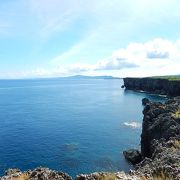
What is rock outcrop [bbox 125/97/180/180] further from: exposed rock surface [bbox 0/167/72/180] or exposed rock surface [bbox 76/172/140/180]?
exposed rock surface [bbox 0/167/72/180]

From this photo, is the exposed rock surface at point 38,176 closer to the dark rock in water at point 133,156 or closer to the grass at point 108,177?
the grass at point 108,177

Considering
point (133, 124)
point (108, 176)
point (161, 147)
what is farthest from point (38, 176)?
point (133, 124)

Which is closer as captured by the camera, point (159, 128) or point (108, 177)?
point (108, 177)

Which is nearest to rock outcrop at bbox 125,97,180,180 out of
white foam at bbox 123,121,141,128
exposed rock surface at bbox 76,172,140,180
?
exposed rock surface at bbox 76,172,140,180

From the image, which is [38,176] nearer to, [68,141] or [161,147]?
[161,147]

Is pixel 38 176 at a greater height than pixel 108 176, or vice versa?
pixel 108 176

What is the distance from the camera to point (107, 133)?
94312mm

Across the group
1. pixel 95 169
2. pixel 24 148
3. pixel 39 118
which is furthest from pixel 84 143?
pixel 39 118

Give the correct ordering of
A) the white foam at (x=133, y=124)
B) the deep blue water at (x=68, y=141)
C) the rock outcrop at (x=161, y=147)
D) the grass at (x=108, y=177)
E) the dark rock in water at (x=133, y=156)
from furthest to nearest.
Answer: the white foam at (x=133, y=124) < the deep blue water at (x=68, y=141) < the dark rock in water at (x=133, y=156) < the rock outcrop at (x=161, y=147) < the grass at (x=108, y=177)

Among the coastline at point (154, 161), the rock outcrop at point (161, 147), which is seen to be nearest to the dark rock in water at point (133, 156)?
the coastline at point (154, 161)

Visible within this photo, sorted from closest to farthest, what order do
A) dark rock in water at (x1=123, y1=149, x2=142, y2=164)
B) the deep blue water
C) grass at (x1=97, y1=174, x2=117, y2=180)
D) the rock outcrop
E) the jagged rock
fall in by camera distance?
grass at (x1=97, y1=174, x2=117, y2=180)
the rock outcrop
the jagged rock
dark rock in water at (x1=123, y1=149, x2=142, y2=164)
the deep blue water

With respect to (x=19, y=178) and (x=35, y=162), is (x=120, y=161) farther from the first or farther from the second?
(x=19, y=178)

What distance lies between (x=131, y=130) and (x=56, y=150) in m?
31.5

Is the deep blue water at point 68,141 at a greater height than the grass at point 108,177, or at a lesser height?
lesser
